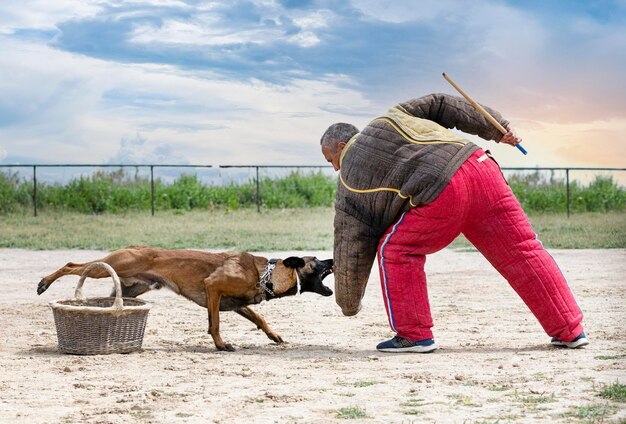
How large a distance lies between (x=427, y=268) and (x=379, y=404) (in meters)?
9.13

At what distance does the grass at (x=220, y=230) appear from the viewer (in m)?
18.2

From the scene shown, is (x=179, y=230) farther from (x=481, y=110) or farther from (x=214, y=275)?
(x=481, y=110)

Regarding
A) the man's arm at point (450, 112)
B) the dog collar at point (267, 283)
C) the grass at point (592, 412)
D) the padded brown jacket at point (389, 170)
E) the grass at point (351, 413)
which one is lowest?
the grass at point (351, 413)

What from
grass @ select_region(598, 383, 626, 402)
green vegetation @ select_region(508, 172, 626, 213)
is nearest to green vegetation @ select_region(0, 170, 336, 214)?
green vegetation @ select_region(508, 172, 626, 213)

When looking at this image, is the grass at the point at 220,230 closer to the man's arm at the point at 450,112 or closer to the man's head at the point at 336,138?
the man's head at the point at 336,138

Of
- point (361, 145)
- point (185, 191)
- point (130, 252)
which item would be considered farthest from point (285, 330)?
point (185, 191)

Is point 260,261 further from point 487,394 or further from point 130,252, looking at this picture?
point 487,394

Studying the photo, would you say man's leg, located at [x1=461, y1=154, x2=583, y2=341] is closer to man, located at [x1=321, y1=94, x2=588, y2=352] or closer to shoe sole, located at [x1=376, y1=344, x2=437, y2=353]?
man, located at [x1=321, y1=94, x2=588, y2=352]

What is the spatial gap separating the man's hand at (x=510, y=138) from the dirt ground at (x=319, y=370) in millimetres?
1672

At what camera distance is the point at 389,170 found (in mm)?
6887

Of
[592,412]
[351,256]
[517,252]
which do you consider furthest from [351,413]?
[517,252]

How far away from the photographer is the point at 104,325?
23.2 ft

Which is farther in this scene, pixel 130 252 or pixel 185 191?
pixel 185 191

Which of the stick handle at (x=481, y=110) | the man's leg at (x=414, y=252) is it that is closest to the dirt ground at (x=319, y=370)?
the man's leg at (x=414, y=252)
